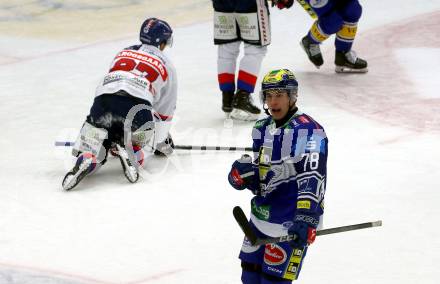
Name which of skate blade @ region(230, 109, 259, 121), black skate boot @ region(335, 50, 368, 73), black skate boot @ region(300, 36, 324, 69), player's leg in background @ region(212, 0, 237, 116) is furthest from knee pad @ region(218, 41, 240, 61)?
black skate boot @ region(335, 50, 368, 73)

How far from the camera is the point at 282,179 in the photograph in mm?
3883

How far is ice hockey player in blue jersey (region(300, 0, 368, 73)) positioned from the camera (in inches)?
324

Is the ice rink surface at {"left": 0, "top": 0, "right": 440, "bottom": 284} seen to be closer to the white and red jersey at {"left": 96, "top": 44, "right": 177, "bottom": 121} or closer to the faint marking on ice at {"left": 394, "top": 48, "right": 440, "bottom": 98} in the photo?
the faint marking on ice at {"left": 394, "top": 48, "right": 440, "bottom": 98}

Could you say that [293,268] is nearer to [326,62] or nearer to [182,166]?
[182,166]

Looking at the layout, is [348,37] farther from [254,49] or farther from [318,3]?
[254,49]

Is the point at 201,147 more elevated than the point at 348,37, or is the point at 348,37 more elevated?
the point at 201,147

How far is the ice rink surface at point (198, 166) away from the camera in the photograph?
4.82 m

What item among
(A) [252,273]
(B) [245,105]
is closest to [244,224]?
(A) [252,273]

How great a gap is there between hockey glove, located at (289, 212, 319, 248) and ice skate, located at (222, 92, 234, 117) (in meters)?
3.66

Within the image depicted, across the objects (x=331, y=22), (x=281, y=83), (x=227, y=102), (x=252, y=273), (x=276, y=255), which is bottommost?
(x=227, y=102)

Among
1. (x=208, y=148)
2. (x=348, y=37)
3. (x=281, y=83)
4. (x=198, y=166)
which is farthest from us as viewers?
(x=348, y=37)

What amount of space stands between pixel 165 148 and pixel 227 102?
96 cm

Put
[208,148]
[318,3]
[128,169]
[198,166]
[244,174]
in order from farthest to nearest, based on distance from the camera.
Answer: [318,3] < [208,148] < [198,166] < [128,169] < [244,174]

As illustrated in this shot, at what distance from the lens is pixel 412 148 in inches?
255
